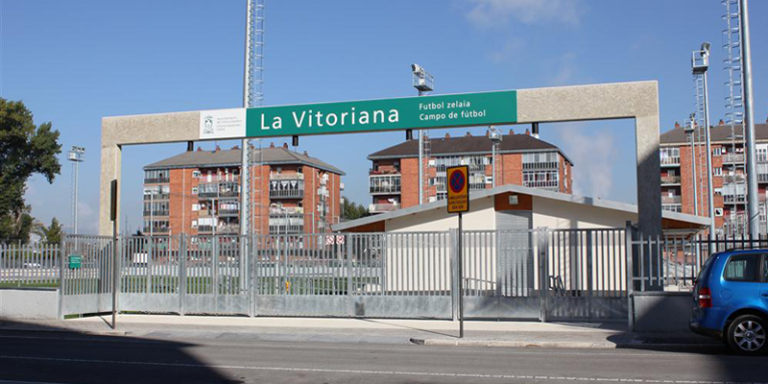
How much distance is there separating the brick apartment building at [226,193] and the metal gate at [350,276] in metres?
A: 74.3

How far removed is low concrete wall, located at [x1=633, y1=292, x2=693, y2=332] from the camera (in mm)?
15227

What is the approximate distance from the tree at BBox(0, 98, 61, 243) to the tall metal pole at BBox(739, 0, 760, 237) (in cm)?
5566

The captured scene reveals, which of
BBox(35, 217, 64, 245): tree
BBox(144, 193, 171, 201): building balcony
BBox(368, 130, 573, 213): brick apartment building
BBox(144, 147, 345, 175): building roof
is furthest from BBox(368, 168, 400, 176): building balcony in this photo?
BBox(35, 217, 64, 245): tree

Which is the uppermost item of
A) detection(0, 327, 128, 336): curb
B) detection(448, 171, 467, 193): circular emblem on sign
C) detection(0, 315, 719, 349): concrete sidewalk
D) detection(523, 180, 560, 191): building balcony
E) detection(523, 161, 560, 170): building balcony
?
detection(523, 161, 560, 170): building balcony

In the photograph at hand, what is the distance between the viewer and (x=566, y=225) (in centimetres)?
2519

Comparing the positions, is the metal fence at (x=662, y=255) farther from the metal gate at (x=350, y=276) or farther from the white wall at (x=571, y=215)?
the white wall at (x=571, y=215)

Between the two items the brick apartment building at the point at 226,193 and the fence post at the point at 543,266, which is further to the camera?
the brick apartment building at the point at 226,193

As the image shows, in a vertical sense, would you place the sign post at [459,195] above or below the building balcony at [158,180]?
below

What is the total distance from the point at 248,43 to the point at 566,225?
43.7ft

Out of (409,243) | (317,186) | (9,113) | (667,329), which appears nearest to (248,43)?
(409,243)

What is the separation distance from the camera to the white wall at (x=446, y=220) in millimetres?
26125

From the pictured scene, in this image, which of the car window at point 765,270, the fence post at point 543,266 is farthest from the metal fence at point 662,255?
the car window at point 765,270

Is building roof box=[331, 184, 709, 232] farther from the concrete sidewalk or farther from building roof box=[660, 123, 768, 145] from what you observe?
building roof box=[660, 123, 768, 145]

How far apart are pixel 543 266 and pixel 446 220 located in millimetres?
8988
